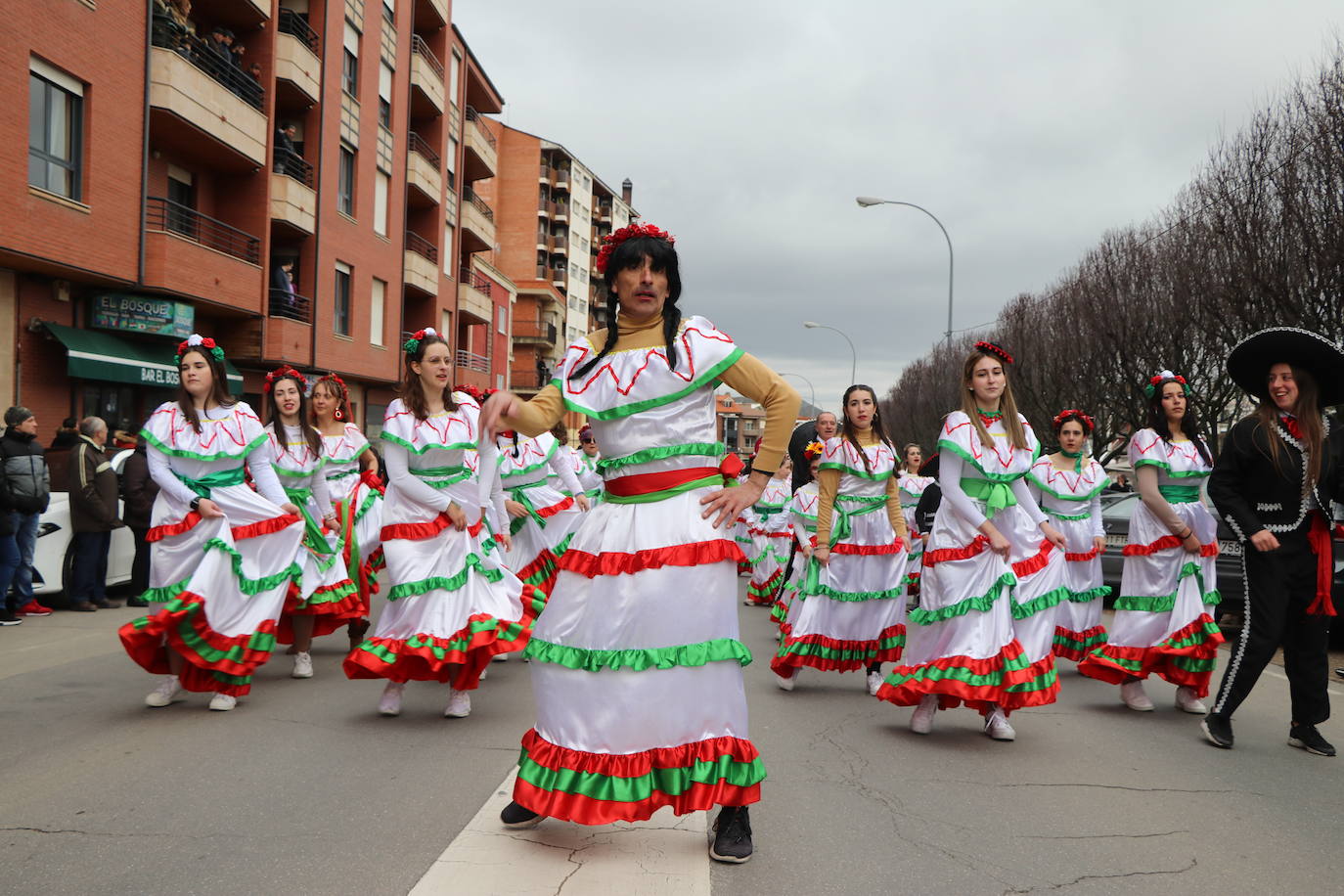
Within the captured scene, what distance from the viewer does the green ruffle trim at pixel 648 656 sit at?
396 centimetres

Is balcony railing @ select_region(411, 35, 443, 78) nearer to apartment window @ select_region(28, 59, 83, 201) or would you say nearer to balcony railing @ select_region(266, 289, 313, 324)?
balcony railing @ select_region(266, 289, 313, 324)

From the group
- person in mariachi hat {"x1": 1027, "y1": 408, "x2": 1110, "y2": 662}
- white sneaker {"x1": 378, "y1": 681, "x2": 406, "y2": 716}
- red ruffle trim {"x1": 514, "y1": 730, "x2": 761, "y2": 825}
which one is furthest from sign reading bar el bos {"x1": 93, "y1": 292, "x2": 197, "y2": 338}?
red ruffle trim {"x1": 514, "y1": 730, "x2": 761, "y2": 825}

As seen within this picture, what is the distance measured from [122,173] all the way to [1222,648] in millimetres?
17792

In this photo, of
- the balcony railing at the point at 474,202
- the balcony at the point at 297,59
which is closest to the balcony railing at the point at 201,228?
the balcony at the point at 297,59

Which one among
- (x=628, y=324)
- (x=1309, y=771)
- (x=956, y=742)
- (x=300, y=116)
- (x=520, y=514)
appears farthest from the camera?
(x=300, y=116)

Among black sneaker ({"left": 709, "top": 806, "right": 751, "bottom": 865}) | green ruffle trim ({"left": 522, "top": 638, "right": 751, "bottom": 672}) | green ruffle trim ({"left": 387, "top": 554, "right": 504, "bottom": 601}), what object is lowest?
black sneaker ({"left": 709, "top": 806, "right": 751, "bottom": 865})

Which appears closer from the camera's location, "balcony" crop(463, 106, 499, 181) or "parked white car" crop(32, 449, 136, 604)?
"parked white car" crop(32, 449, 136, 604)

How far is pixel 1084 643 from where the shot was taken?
29.3 feet

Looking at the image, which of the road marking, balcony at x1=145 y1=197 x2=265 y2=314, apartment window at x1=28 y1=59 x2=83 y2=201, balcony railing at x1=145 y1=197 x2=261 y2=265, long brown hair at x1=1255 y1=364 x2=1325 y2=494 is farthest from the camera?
balcony railing at x1=145 y1=197 x2=261 y2=265

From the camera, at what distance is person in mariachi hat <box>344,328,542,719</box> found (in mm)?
6527

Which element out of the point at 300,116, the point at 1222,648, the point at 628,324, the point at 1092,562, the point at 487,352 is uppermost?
the point at 300,116

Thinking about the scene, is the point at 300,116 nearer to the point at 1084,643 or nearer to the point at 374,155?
the point at 374,155

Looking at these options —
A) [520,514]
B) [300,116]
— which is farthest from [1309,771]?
[300,116]

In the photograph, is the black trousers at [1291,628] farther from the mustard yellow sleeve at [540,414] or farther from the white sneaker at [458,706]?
the white sneaker at [458,706]
